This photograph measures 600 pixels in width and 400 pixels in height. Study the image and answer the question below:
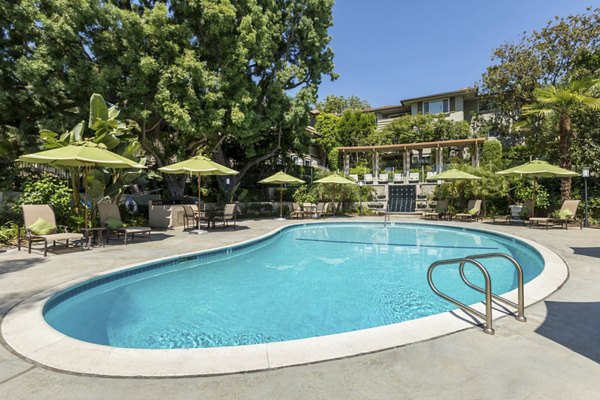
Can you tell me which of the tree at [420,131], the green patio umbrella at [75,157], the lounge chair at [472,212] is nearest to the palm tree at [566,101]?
the lounge chair at [472,212]

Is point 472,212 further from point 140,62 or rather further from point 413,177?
point 140,62

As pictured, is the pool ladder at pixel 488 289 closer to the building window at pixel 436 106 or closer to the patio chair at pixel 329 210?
the patio chair at pixel 329 210

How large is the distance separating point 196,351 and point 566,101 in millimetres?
17544

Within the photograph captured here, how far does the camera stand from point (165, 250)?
859cm

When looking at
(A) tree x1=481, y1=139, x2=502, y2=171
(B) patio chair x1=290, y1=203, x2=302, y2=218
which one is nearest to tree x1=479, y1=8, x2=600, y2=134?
(A) tree x1=481, y1=139, x2=502, y2=171

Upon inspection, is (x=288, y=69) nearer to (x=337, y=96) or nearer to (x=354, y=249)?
(x=354, y=249)

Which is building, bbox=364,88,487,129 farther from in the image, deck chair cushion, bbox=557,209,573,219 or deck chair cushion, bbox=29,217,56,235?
deck chair cushion, bbox=29,217,56,235

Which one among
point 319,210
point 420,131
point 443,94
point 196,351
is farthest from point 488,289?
point 443,94

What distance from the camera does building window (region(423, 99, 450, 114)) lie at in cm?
2983

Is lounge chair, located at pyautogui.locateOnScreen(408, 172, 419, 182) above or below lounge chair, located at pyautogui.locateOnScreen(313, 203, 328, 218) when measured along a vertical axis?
above

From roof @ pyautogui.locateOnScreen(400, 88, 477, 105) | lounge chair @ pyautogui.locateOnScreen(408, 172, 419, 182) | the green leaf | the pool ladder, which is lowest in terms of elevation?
the pool ladder

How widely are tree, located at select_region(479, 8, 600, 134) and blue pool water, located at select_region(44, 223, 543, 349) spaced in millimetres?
18052

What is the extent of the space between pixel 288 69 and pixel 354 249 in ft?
42.9

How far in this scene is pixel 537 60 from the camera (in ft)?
70.3
